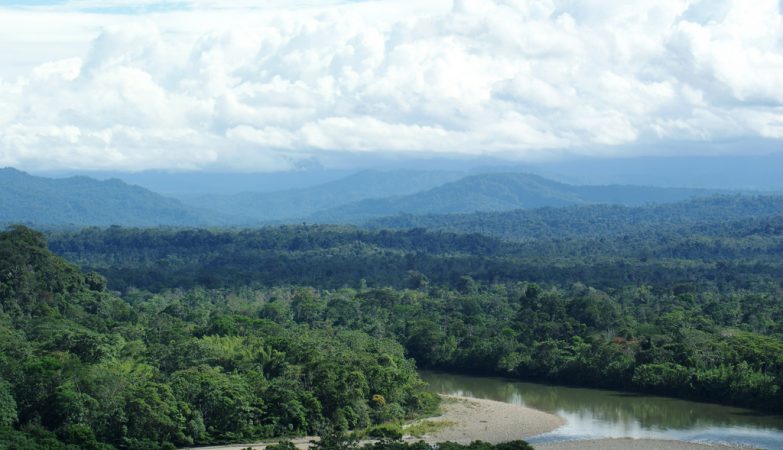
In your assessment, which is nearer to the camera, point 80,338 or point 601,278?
point 80,338

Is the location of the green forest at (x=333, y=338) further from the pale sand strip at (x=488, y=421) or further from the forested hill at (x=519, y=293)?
the pale sand strip at (x=488, y=421)

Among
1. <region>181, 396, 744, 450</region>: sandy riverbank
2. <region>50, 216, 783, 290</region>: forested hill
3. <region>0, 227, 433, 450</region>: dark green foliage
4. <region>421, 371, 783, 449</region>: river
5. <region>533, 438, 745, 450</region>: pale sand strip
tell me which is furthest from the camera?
<region>50, 216, 783, 290</region>: forested hill

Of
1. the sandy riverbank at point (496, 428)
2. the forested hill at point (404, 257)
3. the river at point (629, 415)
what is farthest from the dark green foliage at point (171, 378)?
the forested hill at point (404, 257)

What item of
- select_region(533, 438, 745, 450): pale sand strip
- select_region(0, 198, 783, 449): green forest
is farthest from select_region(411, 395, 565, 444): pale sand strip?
select_region(533, 438, 745, 450): pale sand strip

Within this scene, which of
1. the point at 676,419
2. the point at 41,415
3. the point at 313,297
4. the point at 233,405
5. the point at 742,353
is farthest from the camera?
the point at 313,297

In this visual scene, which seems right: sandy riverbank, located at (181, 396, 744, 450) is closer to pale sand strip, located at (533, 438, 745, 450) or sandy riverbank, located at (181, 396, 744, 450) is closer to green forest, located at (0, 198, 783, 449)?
pale sand strip, located at (533, 438, 745, 450)

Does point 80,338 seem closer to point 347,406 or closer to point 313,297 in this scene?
point 347,406

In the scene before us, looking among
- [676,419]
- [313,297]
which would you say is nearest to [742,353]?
[676,419]

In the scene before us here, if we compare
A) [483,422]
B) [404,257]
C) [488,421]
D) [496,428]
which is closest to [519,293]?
[404,257]
